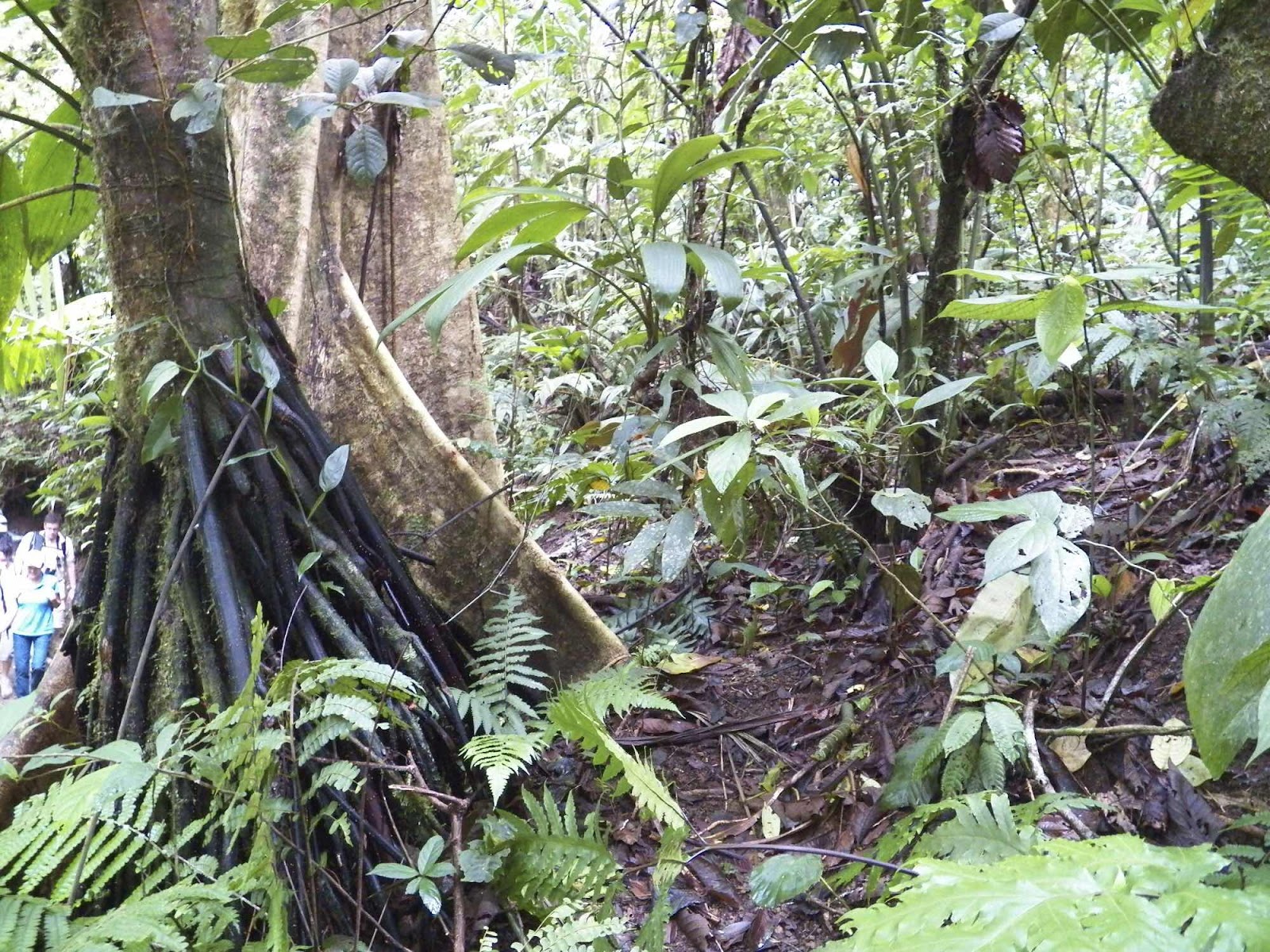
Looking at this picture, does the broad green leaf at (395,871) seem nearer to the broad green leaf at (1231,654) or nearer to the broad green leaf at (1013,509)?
the broad green leaf at (1013,509)

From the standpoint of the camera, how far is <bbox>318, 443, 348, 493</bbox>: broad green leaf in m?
2.03

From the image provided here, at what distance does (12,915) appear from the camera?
4.18ft

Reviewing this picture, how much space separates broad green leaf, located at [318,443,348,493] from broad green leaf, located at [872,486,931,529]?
122cm

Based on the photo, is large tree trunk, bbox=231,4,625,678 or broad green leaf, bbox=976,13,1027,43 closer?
broad green leaf, bbox=976,13,1027,43

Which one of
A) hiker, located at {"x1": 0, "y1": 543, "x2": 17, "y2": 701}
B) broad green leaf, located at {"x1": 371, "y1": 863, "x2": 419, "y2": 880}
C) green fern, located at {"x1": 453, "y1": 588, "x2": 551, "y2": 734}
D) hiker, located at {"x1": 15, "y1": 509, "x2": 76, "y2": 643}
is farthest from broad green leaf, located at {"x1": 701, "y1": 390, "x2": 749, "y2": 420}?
hiker, located at {"x1": 0, "y1": 543, "x2": 17, "y2": 701}

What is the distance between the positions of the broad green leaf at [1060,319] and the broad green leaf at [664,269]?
70 centimetres

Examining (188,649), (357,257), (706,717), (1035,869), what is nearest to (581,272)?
(357,257)

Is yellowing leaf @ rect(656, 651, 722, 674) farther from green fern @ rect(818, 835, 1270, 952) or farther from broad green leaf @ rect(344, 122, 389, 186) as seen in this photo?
green fern @ rect(818, 835, 1270, 952)

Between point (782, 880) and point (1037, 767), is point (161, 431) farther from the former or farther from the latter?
point (1037, 767)

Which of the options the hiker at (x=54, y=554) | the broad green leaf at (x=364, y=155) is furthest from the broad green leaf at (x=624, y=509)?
the hiker at (x=54, y=554)

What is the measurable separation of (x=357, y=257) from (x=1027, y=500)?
242cm

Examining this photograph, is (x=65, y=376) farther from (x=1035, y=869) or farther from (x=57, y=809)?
(x=1035, y=869)

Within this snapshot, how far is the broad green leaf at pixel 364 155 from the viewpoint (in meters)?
2.12

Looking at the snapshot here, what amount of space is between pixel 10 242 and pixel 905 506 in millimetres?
2389
